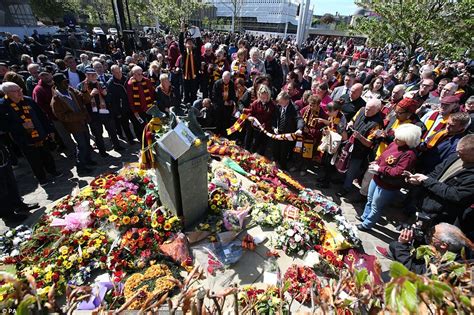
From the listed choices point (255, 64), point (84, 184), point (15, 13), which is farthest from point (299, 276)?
point (15, 13)

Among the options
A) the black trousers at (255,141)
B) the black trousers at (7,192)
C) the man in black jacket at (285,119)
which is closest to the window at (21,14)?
the black trousers at (7,192)

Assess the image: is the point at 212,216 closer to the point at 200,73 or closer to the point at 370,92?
the point at 370,92

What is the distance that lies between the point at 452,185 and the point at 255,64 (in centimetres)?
639

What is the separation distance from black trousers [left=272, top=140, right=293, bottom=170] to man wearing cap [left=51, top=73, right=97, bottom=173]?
14.9ft

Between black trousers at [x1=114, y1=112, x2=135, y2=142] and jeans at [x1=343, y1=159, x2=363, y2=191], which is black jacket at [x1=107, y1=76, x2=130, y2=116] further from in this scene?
jeans at [x1=343, y1=159, x2=363, y2=191]

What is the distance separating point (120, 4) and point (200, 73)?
512 centimetres

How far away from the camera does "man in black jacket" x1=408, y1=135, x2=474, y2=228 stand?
10.2 ft

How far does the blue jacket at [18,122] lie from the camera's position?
15.3 feet

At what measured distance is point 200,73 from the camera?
9281 mm

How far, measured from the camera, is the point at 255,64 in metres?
8.17

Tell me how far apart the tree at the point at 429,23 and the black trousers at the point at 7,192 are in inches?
481

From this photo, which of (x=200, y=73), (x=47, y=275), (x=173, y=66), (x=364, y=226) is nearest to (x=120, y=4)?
(x=173, y=66)

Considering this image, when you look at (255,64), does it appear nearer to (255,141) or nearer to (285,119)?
(255,141)

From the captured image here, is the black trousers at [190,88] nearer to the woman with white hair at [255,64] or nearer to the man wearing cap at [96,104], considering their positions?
the woman with white hair at [255,64]
